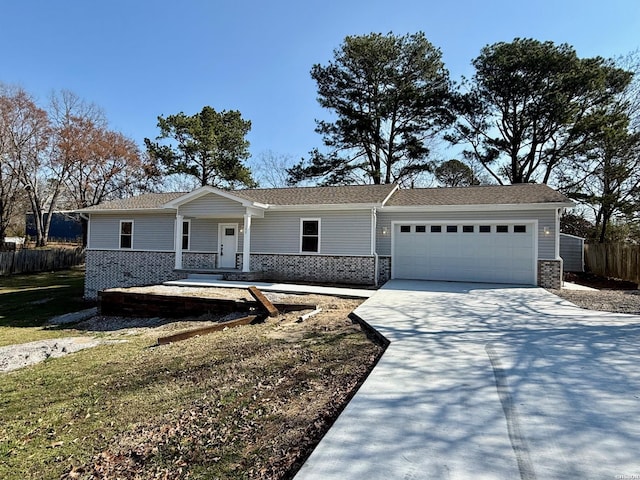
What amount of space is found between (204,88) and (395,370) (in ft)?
59.9

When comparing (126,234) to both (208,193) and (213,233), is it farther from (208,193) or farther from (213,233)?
(208,193)

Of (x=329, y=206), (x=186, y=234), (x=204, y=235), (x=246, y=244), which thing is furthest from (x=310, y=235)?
(x=186, y=234)

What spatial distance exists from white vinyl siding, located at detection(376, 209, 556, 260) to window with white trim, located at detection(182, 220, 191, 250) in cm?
773

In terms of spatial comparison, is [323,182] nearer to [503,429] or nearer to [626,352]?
[626,352]

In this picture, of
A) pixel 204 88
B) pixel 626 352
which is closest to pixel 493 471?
pixel 626 352

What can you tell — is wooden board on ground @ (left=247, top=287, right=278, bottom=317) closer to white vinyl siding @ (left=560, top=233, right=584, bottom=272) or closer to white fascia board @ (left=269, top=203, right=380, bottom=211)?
white fascia board @ (left=269, top=203, right=380, bottom=211)

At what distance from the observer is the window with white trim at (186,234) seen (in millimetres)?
14952

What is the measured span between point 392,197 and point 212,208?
6.81m

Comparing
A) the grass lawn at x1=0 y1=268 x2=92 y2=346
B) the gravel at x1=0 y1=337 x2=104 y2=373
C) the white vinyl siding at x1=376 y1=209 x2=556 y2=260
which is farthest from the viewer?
the white vinyl siding at x1=376 y1=209 x2=556 y2=260

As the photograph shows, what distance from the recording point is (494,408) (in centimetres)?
310

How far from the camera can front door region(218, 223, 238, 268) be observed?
1449cm

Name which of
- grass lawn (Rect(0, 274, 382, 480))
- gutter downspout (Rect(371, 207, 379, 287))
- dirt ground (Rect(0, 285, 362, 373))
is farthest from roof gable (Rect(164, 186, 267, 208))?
grass lawn (Rect(0, 274, 382, 480))

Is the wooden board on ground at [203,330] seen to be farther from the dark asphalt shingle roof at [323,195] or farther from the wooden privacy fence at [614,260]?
the wooden privacy fence at [614,260]

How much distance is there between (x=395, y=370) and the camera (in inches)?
158
